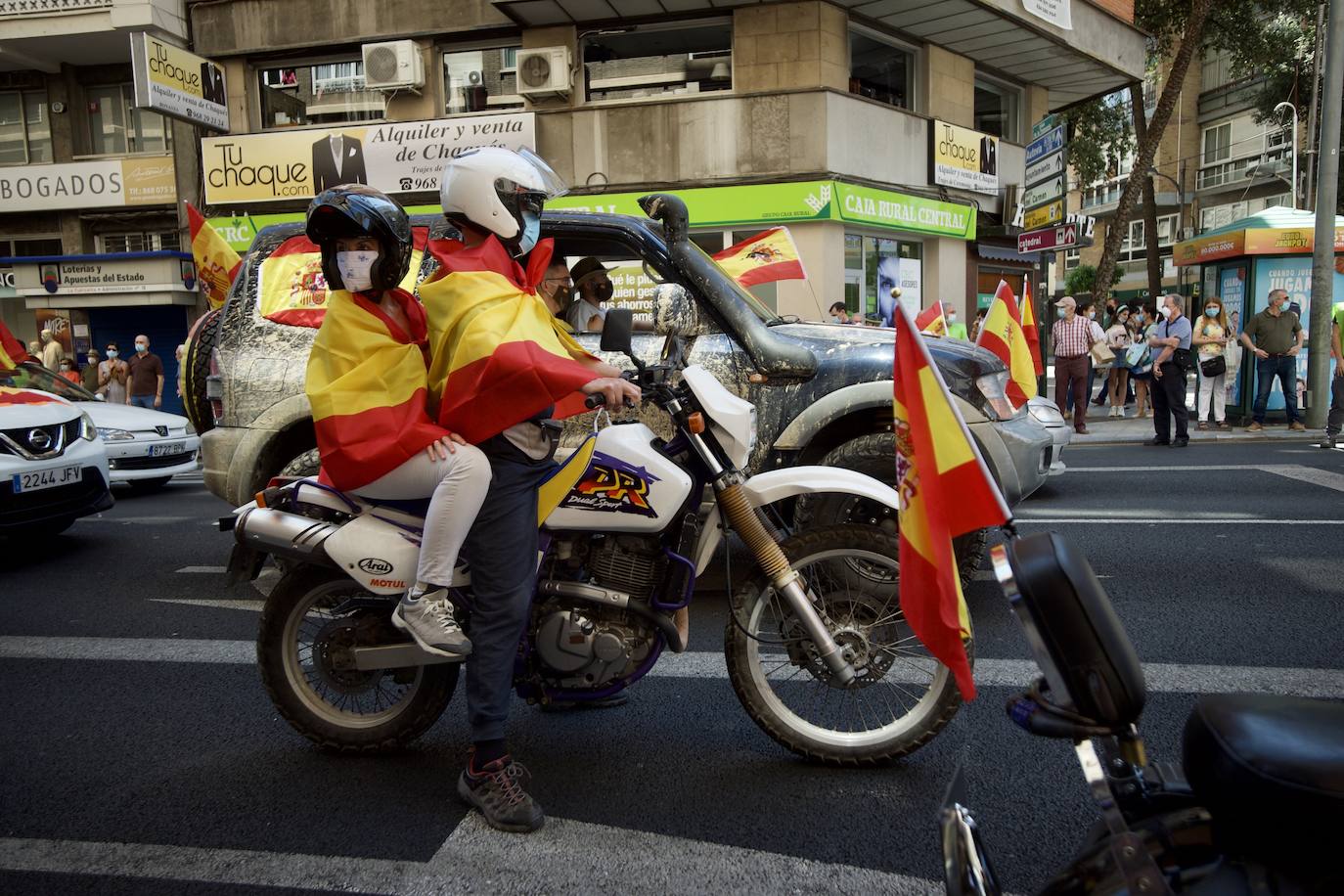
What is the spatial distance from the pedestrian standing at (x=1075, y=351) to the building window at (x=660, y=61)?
22.5 ft

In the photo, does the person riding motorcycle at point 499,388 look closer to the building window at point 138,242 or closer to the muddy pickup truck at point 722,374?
the muddy pickup truck at point 722,374

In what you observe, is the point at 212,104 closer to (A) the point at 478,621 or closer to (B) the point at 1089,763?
(A) the point at 478,621

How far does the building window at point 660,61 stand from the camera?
53.9ft

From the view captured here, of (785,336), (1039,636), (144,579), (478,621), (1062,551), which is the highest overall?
(785,336)

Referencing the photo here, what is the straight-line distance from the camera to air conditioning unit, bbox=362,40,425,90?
1691cm

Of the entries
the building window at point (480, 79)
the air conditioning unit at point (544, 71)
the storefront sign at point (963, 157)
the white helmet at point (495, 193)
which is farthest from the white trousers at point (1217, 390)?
the white helmet at point (495, 193)

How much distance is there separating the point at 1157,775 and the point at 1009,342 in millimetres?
5870

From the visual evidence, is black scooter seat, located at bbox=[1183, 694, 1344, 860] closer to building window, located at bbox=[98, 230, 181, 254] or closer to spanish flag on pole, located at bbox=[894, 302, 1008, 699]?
spanish flag on pole, located at bbox=[894, 302, 1008, 699]

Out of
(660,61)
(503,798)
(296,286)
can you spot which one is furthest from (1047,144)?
(503,798)

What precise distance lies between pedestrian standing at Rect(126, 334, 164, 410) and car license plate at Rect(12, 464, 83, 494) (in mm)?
9504

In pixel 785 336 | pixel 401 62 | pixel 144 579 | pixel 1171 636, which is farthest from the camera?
pixel 401 62

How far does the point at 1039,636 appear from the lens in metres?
1.53

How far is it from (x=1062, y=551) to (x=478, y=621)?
191 centimetres

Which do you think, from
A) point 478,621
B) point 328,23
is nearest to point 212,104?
point 328,23
